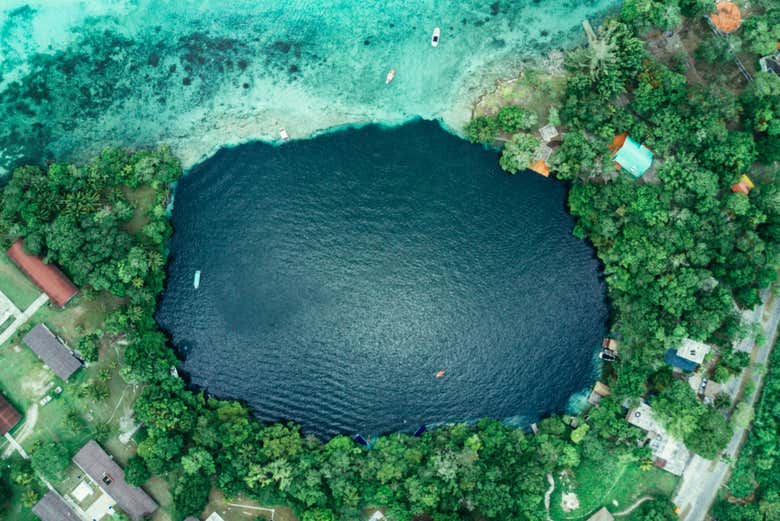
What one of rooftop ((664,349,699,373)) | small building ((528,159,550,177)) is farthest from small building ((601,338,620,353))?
small building ((528,159,550,177))

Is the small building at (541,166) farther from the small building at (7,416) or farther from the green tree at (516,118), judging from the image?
the small building at (7,416)

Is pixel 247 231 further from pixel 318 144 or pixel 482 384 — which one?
pixel 482 384

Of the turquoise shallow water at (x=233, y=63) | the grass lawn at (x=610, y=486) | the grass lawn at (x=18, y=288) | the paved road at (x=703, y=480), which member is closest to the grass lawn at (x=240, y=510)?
the grass lawn at (x=610, y=486)

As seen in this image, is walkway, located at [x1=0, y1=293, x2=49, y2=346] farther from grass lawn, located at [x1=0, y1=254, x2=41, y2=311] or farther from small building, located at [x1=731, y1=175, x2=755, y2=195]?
small building, located at [x1=731, y1=175, x2=755, y2=195]

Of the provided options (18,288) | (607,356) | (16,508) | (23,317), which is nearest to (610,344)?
(607,356)

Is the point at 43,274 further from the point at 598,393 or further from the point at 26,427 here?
the point at 598,393

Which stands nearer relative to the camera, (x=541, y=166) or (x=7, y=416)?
(x=7, y=416)

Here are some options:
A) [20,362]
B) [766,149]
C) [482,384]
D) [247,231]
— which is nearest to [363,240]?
[247,231]
